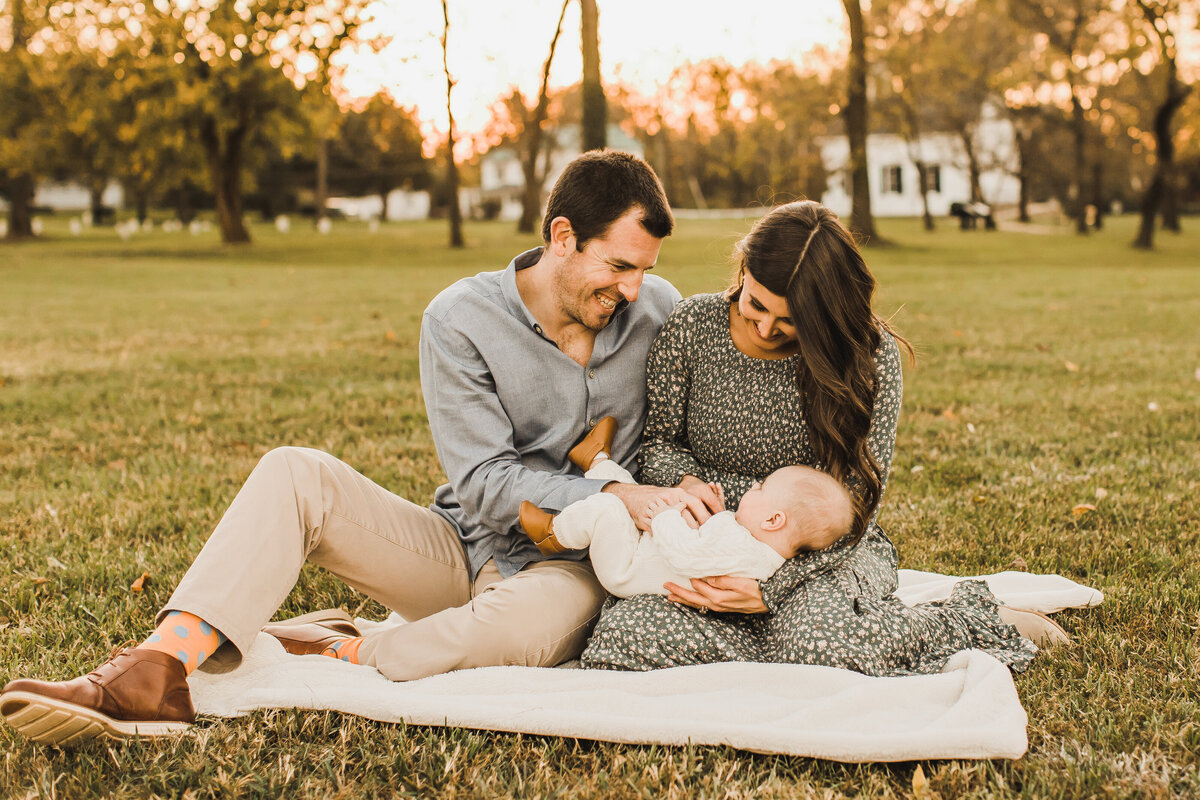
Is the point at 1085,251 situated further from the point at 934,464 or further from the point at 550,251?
the point at 550,251

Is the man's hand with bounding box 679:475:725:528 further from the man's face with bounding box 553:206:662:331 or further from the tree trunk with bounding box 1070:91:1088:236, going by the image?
the tree trunk with bounding box 1070:91:1088:236

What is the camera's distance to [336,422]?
6848 millimetres

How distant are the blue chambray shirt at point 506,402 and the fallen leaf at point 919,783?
1257mm

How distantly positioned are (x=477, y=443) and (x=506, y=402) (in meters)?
0.19

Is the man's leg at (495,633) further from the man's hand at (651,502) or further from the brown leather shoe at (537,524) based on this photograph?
the man's hand at (651,502)

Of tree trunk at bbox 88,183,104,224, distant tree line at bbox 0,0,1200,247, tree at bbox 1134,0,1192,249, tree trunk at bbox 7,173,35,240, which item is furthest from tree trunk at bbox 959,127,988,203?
tree trunk at bbox 88,183,104,224

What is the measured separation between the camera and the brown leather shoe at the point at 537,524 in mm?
3121

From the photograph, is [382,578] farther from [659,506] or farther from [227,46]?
[227,46]

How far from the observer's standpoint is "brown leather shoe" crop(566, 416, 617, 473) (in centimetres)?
345

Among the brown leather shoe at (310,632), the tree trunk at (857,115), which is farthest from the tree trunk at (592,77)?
the brown leather shoe at (310,632)

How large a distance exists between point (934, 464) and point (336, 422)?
3.85 metres

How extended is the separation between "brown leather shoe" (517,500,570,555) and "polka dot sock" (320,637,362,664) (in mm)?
697

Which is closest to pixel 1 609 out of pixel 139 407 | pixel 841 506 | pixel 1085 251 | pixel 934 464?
pixel 841 506

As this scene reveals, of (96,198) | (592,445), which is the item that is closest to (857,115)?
(592,445)
